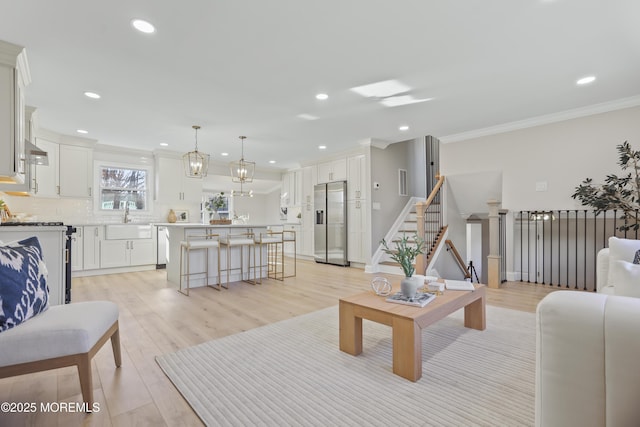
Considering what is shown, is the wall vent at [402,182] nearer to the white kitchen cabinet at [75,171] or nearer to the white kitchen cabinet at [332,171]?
the white kitchen cabinet at [332,171]

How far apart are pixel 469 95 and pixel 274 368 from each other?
11.9 feet

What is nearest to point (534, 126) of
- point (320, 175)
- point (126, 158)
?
point (320, 175)

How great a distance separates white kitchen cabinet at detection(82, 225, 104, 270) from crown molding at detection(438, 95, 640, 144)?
6579 millimetres

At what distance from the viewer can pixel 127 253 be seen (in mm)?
5730

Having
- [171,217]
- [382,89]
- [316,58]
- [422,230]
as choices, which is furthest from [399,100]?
[171,217]

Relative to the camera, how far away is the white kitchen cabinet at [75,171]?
210 inches

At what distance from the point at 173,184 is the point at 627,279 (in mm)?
7016

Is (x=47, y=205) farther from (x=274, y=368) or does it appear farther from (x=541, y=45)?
(x=541, y=45)

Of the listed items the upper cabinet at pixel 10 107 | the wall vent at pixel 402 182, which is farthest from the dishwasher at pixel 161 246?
the wall vent at pixel 402 182

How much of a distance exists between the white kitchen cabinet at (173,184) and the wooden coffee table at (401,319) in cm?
551

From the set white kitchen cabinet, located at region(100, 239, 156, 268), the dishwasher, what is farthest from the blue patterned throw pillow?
the dishwasher

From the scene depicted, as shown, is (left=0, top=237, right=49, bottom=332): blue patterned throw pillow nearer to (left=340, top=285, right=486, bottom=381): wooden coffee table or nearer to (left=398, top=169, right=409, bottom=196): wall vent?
(left=340, top=285, right=486, bottom=381): wooden coffee table

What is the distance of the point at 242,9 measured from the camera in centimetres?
214

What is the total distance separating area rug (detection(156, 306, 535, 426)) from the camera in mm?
1566
